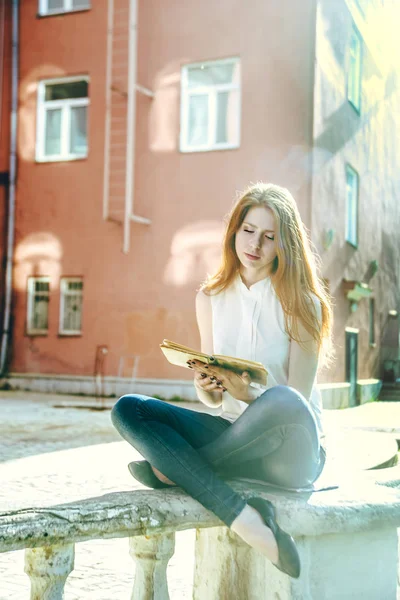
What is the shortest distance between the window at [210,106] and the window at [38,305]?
390 centimetres

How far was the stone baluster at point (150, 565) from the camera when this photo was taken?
2.49m

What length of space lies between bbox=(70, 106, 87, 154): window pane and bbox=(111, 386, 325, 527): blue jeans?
12.9 metres

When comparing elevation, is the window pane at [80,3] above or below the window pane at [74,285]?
above

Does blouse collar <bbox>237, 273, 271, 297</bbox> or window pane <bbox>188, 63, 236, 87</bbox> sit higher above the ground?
window pane <bbox>188, 63, 236, 87</bbox>

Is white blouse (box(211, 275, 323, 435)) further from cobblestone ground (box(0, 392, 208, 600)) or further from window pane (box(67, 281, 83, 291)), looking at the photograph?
window pane (box(67, 281, 83, 291))

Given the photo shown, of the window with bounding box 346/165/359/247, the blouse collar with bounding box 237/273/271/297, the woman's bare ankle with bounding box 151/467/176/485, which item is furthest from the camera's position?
the window with bounding box 346/165/359/247

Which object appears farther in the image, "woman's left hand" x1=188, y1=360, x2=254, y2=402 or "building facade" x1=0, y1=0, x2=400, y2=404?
"building facade" x1=0, y1=0, x2=400, y2=404

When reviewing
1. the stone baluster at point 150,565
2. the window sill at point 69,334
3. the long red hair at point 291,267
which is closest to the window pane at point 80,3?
the window sill at point 69,334

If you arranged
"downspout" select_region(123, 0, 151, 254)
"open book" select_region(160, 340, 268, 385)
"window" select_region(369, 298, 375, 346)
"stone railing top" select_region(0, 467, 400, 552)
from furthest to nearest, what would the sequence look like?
"window" select_region(369, 298, 375, 346) < "downspout" select_region(123, 0, 151, 254) < "open book" select_region(160, 340, 268, 385) < "stone railing top" select_region(0, 467, 400, 552)

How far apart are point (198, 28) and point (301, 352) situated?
12173 millimetres

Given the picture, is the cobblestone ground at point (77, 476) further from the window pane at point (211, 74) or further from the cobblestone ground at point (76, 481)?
the window pane at point (211, 74)

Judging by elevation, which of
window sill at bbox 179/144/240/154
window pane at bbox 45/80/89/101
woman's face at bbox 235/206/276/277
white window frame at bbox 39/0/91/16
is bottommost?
woman's face at bbox 235/206/276/277

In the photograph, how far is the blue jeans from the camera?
2.63 m

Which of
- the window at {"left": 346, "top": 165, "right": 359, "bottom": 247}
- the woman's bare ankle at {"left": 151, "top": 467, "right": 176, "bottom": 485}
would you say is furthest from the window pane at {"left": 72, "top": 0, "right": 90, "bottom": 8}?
the woman's bare ankle at {"left": 151, "top": 467, "right": 176, "bottom": 485}
